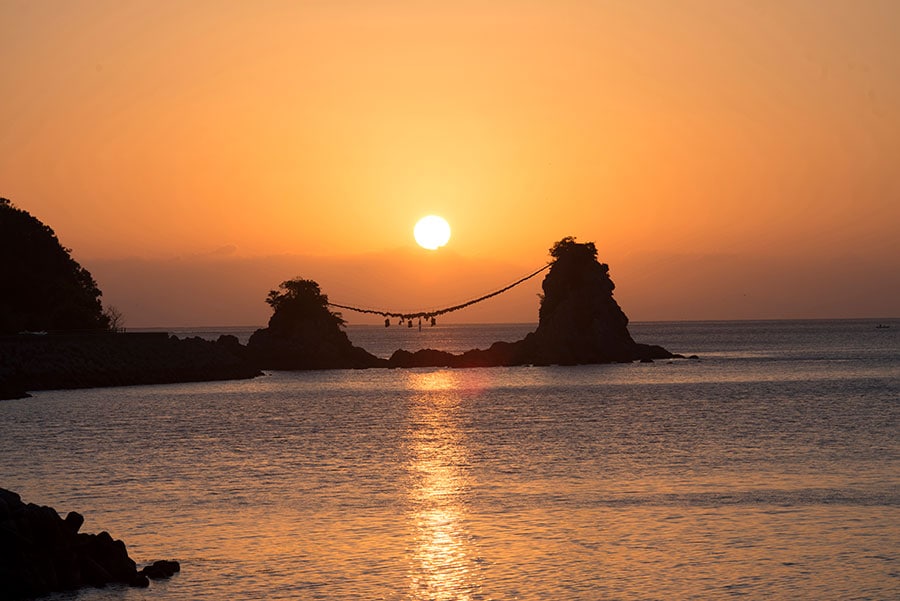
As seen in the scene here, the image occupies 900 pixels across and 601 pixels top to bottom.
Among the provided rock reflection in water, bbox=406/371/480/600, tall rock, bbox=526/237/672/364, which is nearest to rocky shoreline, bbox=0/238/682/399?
tall rock, bbox=526/237/672/364

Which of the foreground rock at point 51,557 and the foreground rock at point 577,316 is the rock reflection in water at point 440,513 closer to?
the foreground rock at point 51,557

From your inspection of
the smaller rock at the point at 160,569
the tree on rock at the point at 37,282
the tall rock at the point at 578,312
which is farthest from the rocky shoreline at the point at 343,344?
the smaller rock at the point at 160,569

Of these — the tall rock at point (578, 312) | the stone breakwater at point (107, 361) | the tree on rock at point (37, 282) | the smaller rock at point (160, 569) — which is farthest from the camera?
the tall rock at point (578, 312)

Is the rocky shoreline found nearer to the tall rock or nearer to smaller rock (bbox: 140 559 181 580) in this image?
the tall rock

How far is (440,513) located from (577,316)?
10460 cm

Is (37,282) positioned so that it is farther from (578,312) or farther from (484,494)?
(484,494)

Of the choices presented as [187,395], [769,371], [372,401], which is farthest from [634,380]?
[187,395]

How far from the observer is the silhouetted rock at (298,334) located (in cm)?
13625

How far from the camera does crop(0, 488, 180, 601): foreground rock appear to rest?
23.8m

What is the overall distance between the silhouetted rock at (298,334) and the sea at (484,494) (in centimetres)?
5415

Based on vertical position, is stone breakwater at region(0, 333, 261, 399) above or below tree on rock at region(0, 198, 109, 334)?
below

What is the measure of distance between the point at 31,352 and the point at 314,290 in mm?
44404

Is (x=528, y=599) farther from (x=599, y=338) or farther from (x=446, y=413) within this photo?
(x=599, y=338)

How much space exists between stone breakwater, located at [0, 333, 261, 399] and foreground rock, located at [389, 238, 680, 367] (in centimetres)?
3617
